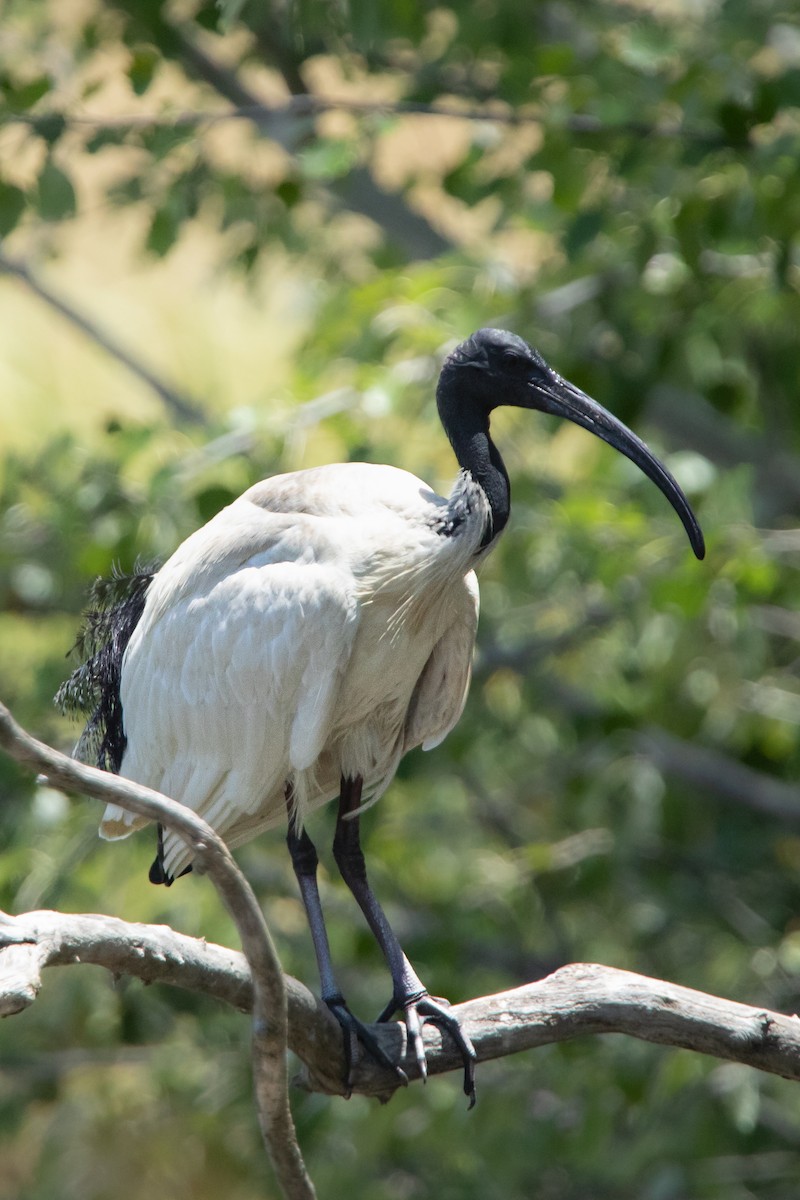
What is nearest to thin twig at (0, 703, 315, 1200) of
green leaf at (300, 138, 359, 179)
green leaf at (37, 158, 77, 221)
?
green leaf at (300, 138, 359, 179)

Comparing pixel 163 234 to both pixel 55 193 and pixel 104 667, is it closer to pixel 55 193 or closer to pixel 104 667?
pixel 55 193

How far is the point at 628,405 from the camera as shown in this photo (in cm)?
498

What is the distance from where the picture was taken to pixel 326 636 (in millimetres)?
3369

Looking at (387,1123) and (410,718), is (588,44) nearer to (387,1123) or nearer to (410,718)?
(410,718)

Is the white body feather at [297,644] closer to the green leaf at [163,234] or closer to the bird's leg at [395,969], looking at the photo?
the bird's leg at [395,969]

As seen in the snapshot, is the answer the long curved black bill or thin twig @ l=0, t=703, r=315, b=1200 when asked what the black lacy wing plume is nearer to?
the long curved black bill

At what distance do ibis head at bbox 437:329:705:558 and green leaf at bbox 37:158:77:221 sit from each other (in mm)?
1428

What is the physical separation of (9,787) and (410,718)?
1.89m

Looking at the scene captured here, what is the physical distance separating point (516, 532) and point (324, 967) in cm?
190

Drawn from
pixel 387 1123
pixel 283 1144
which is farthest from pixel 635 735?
pixel 283 1144

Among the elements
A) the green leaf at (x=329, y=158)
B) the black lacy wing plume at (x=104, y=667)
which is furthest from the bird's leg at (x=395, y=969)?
the green leaf at (x=329, y=158)

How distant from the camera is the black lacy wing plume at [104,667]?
12.9 ft

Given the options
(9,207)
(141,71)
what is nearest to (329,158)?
(141,71)

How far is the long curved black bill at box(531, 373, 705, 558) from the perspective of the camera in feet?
11.7
